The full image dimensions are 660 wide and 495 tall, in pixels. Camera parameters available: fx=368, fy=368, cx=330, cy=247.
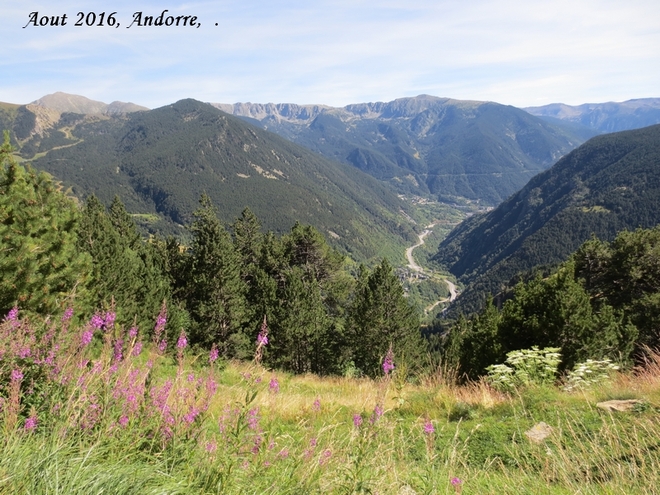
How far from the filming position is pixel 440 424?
6.98 metres

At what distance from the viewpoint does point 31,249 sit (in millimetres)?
10203

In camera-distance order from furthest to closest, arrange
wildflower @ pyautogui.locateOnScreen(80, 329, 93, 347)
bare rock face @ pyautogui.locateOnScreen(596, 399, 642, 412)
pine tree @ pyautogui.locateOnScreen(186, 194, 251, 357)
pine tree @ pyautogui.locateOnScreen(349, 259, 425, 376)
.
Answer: pine tree @ pyautogui.locateOnScreen(349, 259, 425, 376), pine tree @ pyautogui.locateOnScreen(186, 194, 251, 357), bare rock face @ pyautogui.locateOnScreen(596, 399, 642, 412), wildflower @ pyautogui.locateOnScreen(80, 329, 93, 347)

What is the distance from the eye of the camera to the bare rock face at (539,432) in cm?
564

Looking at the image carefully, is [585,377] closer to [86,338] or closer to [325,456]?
[325,456]

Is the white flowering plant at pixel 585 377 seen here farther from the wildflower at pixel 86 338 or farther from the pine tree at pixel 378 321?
Answer: the pine tree at pixel 378 321

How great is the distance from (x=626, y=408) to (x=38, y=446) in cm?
786

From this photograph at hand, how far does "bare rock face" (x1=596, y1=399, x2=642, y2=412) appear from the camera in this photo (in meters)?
6.02

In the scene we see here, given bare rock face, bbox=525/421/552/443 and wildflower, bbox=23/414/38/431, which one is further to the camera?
bare rock face, bbox=525/421/552/443

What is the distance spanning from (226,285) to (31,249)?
57.3 ft

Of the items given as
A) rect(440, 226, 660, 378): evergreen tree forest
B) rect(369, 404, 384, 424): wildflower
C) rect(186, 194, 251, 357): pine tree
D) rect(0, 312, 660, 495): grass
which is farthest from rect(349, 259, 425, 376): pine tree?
rect(369, 404, 384, 424): wildflower

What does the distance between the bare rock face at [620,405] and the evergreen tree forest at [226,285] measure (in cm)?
1131

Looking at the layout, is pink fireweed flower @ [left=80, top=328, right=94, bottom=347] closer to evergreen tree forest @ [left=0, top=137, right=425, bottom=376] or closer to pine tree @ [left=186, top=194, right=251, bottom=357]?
evergreen tree forest @ [left=0, top=137, right=425, bottom=376]

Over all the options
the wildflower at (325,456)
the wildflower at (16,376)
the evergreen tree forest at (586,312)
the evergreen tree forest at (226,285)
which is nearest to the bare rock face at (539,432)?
the evergreen tree forest at (586,312)

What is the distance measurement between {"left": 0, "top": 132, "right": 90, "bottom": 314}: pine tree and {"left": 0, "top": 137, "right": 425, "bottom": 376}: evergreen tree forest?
0.05 metres
